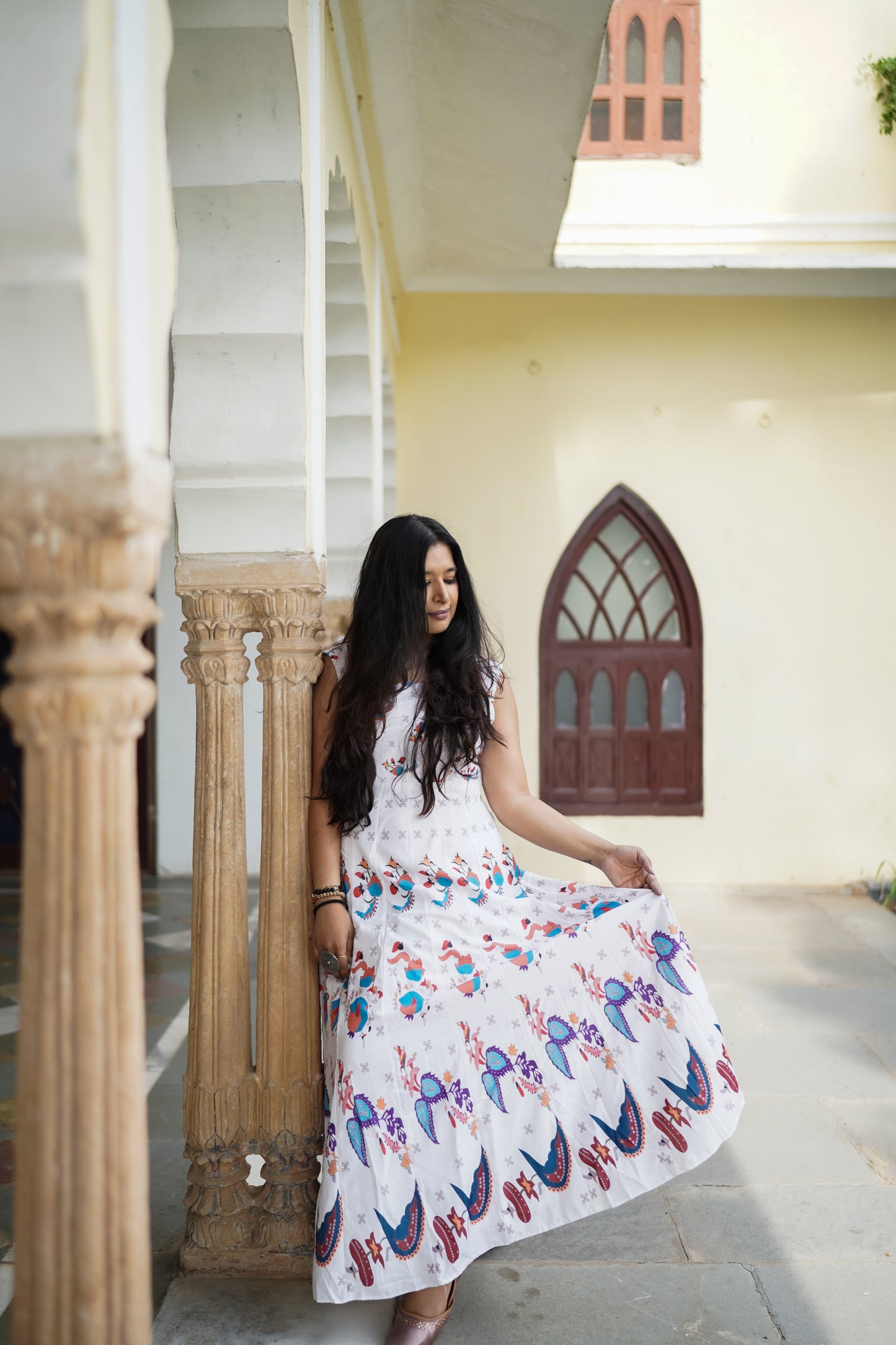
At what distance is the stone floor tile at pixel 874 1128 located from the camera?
10.3 feet

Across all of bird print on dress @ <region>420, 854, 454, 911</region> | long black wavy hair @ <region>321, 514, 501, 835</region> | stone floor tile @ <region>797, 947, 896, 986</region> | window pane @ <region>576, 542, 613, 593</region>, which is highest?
window pane @ <region>576, 542, 613, 593</region>

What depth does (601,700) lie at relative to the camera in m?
7.07

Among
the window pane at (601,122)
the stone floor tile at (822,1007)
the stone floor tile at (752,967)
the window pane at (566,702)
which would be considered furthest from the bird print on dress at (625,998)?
the window pane at (601,122)

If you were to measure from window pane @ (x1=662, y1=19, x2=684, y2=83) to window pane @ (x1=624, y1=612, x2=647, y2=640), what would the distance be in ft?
11.2

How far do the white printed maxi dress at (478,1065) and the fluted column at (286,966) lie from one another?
0.11 meters

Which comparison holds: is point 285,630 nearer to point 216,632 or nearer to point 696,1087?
point 216,632

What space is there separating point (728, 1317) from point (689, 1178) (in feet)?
2.40

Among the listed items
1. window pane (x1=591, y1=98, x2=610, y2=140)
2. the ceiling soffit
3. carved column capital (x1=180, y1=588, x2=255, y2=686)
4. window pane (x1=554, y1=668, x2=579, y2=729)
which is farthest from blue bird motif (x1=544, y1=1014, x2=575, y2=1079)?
window pane (x1=591, y1=98, x2=610, y2=140)

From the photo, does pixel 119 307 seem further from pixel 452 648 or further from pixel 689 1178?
pixel 689 1178

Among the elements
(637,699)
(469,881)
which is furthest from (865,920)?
(469,881)

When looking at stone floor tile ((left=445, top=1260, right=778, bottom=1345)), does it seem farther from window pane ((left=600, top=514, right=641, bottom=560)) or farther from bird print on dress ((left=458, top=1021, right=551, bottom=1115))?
window pane ((left=600, top=514, right=641, bottom=560))

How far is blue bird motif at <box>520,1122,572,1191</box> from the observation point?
221cm

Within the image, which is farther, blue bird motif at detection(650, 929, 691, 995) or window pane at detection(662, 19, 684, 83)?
window pane at detection(662, 19, 684, 83)

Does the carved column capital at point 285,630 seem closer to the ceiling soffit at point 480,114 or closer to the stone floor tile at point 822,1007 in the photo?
the ceiling soffit at point 480,114
